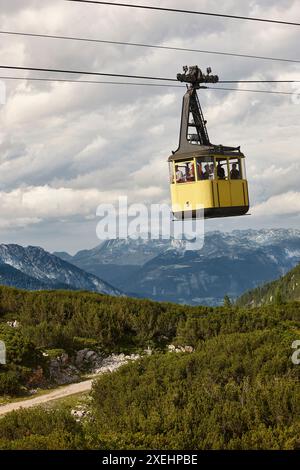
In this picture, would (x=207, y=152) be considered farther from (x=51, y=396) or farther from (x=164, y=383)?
(x=51, y=396)

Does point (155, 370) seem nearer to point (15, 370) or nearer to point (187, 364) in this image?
point (187, 364)

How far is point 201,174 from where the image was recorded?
2045 cm

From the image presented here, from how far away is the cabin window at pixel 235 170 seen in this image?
69.0 feet

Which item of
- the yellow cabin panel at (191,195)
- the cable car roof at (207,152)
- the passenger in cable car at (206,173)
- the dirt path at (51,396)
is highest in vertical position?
Result: the cable car roof at (207,152)

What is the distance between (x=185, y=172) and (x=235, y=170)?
1.89 m

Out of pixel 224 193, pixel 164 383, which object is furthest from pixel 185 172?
pixel 164 383

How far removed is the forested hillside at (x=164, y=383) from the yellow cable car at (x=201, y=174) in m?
5.50

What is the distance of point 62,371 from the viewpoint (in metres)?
24.8

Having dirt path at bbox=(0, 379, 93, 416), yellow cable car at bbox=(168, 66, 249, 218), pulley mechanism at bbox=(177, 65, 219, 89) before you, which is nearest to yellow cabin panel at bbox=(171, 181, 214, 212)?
Answer: yellow cable car at bbox=(168, 66, 249, 218)

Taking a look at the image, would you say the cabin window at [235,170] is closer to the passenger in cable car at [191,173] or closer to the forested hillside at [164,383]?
the passenger in cable car at [191,173]

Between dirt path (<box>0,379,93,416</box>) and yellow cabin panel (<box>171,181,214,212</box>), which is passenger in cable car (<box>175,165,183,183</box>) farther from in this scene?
dirt path (<box>0,379,93,416</box>)

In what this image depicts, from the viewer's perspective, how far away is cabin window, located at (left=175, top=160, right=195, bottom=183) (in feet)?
67.6

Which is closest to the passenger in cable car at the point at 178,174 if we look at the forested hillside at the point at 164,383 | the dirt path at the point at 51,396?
the forested hillside at the point at 164,383
